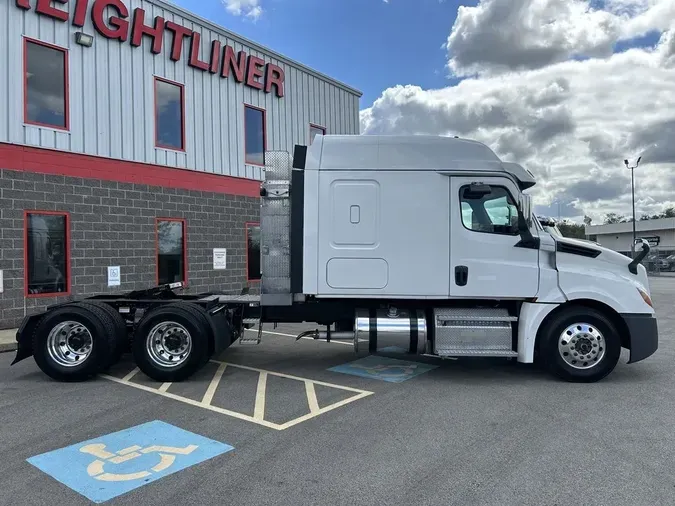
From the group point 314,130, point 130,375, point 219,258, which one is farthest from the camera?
point 314,130

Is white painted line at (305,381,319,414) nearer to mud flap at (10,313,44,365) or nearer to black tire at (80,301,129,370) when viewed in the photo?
black tire at (80,301,129,370)

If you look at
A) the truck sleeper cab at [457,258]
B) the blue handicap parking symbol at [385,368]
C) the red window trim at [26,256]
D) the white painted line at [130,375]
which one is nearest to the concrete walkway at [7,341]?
the red window trim at [26,256]

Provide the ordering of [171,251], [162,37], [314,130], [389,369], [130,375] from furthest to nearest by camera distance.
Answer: [314,130]
[171,251]
[162,37]
[389,369]
[130,375]

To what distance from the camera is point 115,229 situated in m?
12.1

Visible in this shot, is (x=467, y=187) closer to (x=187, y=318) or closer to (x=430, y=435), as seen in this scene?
(x=430, y=435)

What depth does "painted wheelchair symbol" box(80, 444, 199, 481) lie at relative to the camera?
3873 mm

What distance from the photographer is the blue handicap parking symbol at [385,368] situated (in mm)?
6977

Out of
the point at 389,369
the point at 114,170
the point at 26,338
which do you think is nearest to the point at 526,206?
the point at 389,369

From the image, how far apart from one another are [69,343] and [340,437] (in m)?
4.21

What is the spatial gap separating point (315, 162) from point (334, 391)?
9.62 feet

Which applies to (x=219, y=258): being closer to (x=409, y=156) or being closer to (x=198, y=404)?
(x=409, y=156)

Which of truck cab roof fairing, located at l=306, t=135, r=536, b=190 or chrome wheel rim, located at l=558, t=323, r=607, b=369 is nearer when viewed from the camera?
chrome wheel rim, located at l=558, t=323, r=607, b=369

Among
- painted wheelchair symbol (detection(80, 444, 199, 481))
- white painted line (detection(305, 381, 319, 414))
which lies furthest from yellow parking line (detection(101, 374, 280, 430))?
painted wheelchair symbol (detection(80, 444, 199, 481))

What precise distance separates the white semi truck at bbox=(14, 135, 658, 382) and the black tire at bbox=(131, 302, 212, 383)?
2cm
